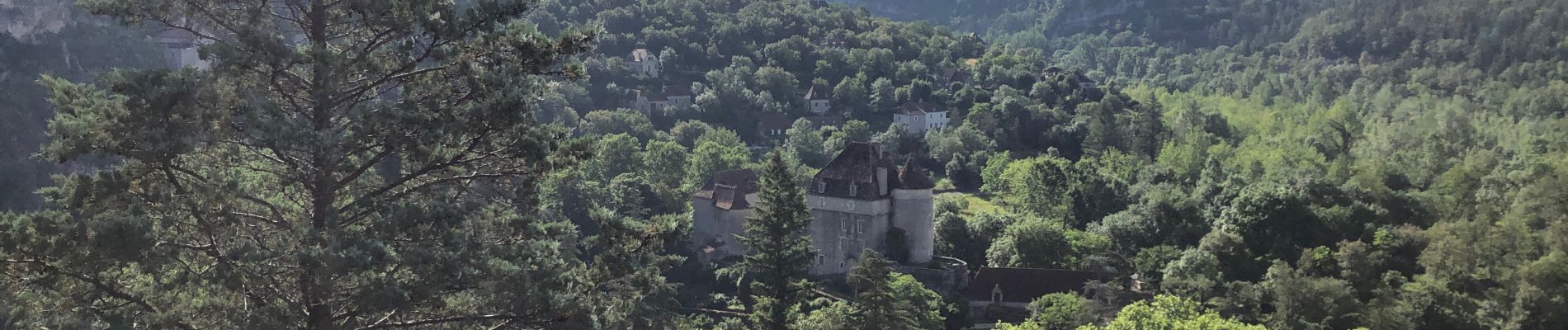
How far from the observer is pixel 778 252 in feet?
115

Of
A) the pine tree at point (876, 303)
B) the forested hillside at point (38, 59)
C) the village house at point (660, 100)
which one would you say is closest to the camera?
the pine tree at point (876, 303)

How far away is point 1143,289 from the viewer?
4141 centimetres

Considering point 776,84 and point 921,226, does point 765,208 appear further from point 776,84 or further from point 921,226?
point 776,84

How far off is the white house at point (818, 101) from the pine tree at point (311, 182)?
2735 inches

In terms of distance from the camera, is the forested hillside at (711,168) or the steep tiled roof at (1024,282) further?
the steep tiled roof at (1024,282)

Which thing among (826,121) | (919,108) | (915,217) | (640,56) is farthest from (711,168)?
(640,56)

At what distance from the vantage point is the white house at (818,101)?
85.4m

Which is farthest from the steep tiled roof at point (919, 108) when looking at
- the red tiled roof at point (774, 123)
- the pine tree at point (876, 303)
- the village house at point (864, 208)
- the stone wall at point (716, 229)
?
the pine tree at point (876, 303)

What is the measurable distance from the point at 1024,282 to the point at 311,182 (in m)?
30.7

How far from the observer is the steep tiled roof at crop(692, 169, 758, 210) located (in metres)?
50.0

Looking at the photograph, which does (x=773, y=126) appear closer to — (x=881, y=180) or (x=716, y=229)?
(x=716, y=229)

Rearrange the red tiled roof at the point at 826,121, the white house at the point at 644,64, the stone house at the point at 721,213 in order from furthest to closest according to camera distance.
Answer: the white house at the point at 644,64 < the red tiled roof at the point at 826,121 < the stone house at the point at 721,213

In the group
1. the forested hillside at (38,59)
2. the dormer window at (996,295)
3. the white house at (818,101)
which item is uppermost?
the white house at (818,101)

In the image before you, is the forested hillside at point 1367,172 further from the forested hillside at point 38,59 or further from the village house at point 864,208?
the forested hillside at point 38,59
